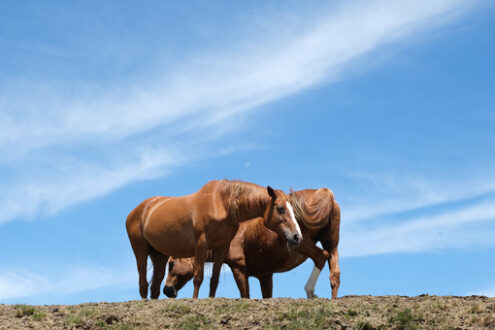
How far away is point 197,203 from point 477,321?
6.52m

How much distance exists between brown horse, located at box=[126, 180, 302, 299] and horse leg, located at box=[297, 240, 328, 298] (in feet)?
4.63

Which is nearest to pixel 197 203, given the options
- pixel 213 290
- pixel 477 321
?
pixel 213 290

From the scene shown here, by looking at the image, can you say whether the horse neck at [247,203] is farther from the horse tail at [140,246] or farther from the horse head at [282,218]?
the horse tail at [140,246]

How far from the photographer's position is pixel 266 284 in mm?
19828

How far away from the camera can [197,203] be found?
53.5ft

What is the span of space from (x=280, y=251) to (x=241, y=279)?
1.43 metres

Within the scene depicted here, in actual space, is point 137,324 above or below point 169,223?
below

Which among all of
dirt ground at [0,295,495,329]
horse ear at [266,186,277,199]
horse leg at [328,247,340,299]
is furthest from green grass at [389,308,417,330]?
horse ear at [266,186,277,199]

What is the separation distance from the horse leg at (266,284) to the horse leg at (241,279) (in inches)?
60.1

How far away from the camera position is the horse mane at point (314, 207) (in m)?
16.5

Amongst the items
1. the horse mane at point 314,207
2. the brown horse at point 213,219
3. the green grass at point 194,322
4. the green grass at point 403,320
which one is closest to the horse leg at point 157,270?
the brown horse at point 213,219

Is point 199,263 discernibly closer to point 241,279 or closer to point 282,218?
point 282,218

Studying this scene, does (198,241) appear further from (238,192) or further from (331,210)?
(331,210)

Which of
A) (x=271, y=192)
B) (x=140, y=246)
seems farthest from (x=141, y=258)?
(x=271, y=192)
